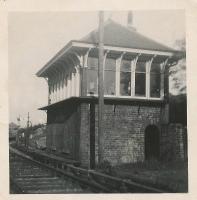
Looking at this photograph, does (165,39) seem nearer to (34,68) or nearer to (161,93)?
(34,68)

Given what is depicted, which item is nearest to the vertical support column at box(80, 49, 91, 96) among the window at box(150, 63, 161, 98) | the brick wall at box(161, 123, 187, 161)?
the window at box(150, 63, 161, 98)

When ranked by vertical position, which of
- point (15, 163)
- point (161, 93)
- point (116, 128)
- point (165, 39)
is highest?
point (165, 39)

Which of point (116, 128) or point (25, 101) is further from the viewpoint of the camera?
point (116, 128)

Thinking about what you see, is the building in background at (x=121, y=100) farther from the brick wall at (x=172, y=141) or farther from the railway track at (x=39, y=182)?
the railway track at (x=39, y=182)

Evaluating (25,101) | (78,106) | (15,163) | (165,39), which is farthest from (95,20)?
(15,163)

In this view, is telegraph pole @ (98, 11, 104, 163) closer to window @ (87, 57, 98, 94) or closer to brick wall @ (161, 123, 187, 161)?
window @ (87, 57, 98, 94)

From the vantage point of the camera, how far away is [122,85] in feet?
31.3

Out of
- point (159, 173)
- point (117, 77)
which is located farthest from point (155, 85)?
point (159, 173)

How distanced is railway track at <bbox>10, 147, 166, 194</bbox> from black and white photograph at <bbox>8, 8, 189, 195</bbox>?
0.10ft

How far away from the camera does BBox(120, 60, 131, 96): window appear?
9.52m

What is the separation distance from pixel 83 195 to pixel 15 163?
5221 mm

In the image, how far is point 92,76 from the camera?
30.3ft

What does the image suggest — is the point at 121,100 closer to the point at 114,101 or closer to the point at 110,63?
the point at 114,101

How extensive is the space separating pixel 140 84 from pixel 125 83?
1.27 ft
